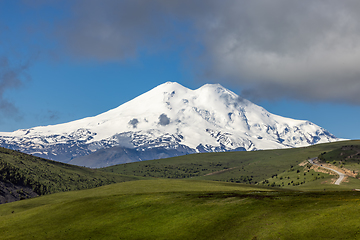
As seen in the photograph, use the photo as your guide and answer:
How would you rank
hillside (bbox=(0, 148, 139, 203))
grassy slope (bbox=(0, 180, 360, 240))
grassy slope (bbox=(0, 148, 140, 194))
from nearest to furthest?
grassy slope (bbox=(0, 180, 360, 240)) → hillside (bbox=(0, 148, 139, 203)) → grassy slope (bbox=(0, 148, 140, 194))

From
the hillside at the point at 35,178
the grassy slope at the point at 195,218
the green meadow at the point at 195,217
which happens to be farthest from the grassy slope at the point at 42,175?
the grassy slope at the point at 195,218

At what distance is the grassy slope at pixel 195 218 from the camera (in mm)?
30344

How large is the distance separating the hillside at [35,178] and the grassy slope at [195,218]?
31.3 metres

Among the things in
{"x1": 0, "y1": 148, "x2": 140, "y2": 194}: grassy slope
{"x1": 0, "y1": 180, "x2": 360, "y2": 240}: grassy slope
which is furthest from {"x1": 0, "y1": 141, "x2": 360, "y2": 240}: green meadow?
{"x1": 0, "y1": 148, "x2": 140, "y2": 194}: grassy slope

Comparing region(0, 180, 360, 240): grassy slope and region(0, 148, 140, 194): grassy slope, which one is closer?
region(0, 180, 360, 240): grassy slope

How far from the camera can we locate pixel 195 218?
37.3m

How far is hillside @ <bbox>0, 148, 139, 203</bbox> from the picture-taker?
83.7 m

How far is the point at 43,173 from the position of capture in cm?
10831

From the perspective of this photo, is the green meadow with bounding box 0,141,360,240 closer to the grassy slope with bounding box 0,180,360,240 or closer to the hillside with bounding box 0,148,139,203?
the grassy slope with bounding box 0,180,360,240

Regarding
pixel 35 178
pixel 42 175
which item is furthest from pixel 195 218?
pixel 42 175

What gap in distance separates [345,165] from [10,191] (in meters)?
97.8

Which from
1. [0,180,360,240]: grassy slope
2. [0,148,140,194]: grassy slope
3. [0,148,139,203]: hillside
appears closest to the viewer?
[0,180,360,240]: grassy slope

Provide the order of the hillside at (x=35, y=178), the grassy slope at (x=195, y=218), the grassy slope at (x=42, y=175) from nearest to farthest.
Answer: the grassy slope at (x=195, y=218) < the hillside at (x=35, y=178) < the grassy slope at (x=42, y=175)

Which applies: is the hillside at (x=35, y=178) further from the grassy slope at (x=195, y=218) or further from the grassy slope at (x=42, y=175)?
the grassy slope at (x=195, y=218)
